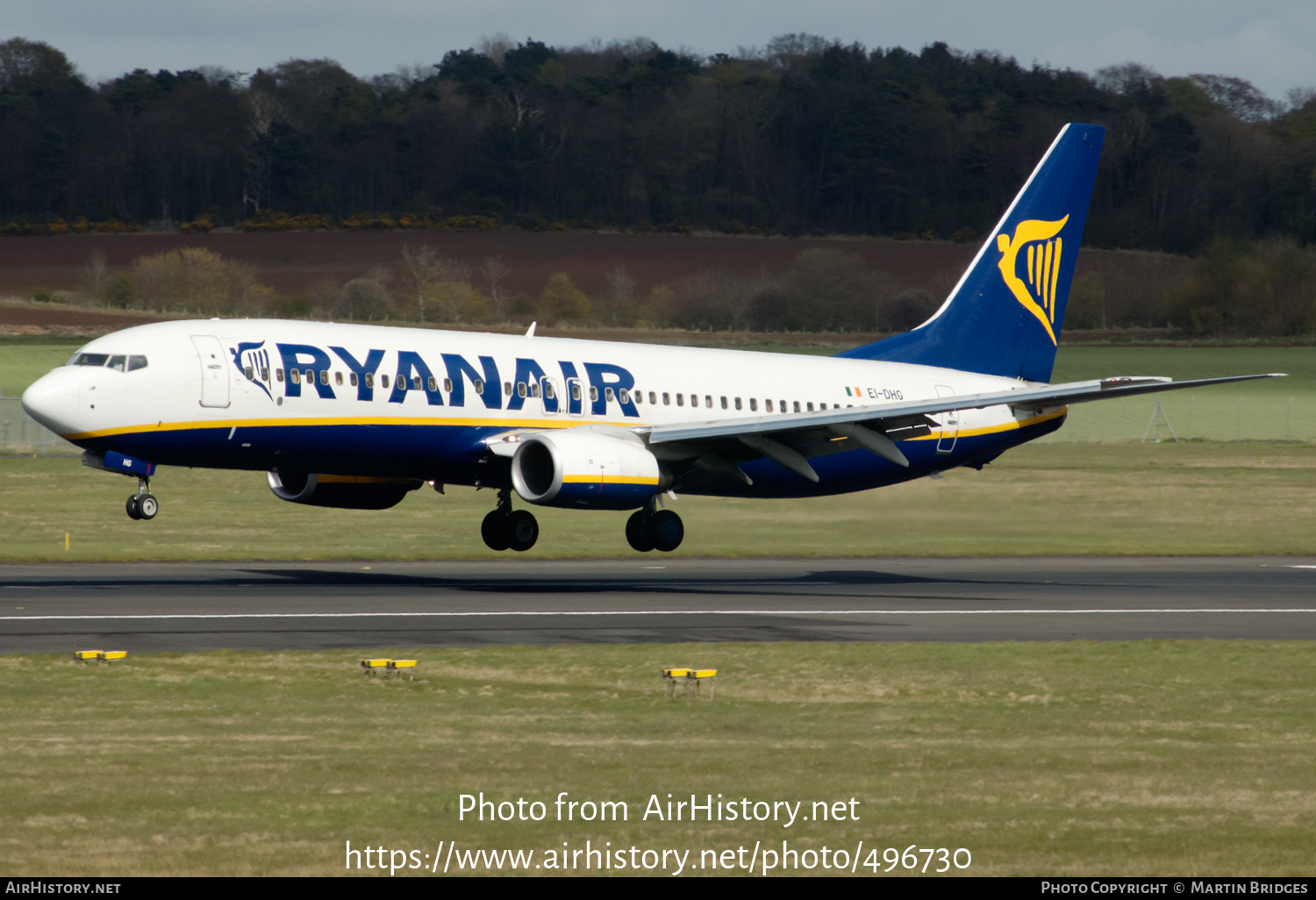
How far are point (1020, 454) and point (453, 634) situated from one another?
51788mm

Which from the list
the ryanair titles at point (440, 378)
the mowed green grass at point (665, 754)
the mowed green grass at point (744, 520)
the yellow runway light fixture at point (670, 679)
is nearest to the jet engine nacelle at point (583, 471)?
the ryanair titles at point (440, 378)

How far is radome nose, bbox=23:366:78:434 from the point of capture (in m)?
31.3

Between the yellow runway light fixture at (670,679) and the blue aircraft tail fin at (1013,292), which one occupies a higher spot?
the blue aircraft tail fin at (1013,292)

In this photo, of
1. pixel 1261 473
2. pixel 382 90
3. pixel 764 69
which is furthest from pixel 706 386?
pixel 764 69

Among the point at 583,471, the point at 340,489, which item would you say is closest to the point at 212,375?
the point at 340,489

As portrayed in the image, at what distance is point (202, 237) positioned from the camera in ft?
393

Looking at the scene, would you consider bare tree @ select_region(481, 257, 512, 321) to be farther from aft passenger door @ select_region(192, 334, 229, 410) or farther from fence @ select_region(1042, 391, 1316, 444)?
aft passenger door @ select_region(192, 334, 229, 410)

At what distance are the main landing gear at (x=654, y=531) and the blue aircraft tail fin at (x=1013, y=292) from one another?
9733mm

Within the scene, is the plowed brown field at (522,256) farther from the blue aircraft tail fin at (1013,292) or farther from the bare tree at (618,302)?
the blue aircraft tail fin at (1013,292)

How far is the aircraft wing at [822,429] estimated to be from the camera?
3609cm

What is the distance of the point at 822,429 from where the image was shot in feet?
124

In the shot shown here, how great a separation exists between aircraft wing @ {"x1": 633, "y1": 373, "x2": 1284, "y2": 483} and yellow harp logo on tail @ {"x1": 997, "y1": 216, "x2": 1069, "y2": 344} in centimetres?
661

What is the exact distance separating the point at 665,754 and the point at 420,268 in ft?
305

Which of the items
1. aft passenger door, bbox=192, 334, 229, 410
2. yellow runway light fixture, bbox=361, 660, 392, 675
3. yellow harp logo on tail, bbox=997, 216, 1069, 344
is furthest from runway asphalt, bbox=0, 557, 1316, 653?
yellow harp logo on tail, bbox=997, 216, 1069, 344
